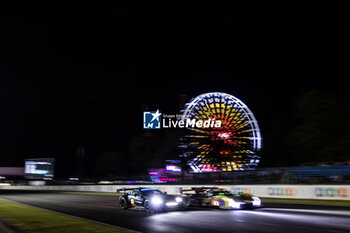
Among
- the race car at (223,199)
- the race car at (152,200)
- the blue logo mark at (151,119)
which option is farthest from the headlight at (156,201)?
the blue logo mark at (151,119)

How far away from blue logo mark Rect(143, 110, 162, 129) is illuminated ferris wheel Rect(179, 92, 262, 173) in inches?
1042

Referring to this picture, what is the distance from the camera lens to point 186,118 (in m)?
53.9

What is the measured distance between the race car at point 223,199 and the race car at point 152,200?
1223 mm

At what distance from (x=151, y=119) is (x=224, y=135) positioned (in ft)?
106

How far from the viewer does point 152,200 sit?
17516 millimetres

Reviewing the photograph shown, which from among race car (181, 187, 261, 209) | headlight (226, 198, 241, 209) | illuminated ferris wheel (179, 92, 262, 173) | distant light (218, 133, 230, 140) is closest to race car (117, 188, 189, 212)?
race car (181, 187, 261, 209)

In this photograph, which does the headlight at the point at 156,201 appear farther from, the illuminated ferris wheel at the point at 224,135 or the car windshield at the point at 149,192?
the illuminated ferris wheel at the point at 224,135

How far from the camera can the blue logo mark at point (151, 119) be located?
80188 millimetres

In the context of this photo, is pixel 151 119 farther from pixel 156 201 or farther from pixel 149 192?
pixel 156 201

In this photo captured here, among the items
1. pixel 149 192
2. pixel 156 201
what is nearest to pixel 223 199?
pixel 156 201

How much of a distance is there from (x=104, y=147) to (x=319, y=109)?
107m

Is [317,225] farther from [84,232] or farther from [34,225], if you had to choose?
[34,225]

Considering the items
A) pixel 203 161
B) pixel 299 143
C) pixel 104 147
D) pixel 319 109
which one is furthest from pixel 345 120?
pixel 104 147

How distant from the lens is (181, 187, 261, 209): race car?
1728 centimetres
